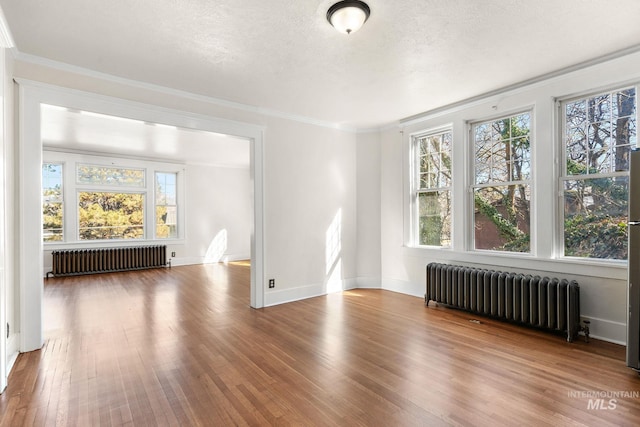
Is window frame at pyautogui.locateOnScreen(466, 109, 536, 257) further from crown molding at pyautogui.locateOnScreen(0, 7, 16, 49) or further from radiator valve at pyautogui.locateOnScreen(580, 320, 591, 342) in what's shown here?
crown molding at pyautogui.locateOnScreen(0, 7, 16, 49)

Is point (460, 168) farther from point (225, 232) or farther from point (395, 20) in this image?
point (225, 232)

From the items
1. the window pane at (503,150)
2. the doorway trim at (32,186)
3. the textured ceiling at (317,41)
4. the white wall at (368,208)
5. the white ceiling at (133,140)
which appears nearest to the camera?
the textured ceiling at (317,41)

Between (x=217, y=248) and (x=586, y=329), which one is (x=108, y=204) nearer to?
(x=217, y=248)

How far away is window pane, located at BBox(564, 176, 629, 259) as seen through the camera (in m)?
3.18

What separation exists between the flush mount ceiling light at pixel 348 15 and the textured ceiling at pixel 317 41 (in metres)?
0.06

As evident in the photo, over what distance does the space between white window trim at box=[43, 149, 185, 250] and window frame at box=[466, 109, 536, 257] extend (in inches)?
277

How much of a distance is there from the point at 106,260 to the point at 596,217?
8800 mm

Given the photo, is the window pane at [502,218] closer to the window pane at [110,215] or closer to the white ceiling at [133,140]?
the white ceiling at [133,140]

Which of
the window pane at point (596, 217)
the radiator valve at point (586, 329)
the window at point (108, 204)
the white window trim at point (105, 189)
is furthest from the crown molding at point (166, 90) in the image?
the window at point (108, 204)

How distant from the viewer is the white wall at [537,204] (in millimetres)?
3133

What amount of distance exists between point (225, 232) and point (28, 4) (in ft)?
24.2

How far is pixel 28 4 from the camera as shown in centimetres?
226

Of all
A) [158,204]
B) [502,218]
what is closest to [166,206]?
[158,204]

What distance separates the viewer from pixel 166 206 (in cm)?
840
